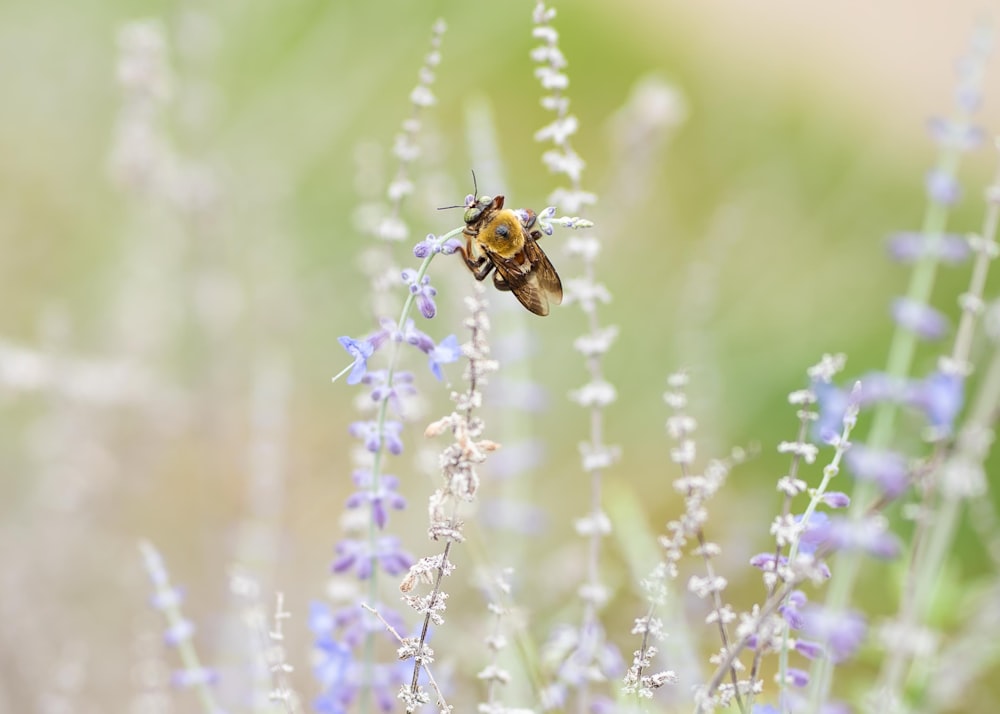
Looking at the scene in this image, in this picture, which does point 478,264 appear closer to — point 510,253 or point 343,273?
point 510,253

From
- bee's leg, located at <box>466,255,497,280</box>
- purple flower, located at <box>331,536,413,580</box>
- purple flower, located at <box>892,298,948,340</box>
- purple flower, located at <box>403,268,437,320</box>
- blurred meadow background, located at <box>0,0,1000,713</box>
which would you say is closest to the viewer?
purple flower, located at <box>403,268,437,320</box>

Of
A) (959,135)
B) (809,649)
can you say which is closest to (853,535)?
(809,649)

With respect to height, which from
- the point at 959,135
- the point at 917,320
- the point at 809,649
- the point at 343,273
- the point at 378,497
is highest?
the point at 343,273

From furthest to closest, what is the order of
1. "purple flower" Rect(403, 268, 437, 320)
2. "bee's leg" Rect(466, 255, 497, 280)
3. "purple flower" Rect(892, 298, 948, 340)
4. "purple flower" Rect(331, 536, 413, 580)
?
"purple flower" Rect(892, 298, 948, 340), "bee's leg" Rect(466, 255, 497, 280), "purple flower" Rect(331, 536, 413, 580), "purple flower" Rect(403, 268, 437, 320)

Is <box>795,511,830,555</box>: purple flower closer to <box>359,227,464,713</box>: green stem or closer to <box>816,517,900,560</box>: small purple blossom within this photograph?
<box>816,517,900,560</box>: small purple blossom

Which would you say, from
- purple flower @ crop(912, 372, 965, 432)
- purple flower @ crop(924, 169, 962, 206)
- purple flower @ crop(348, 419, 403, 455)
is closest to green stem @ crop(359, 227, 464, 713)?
purple flower @ crop(348, 419, 403, 455)

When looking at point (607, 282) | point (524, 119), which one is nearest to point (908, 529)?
point (607, 282)

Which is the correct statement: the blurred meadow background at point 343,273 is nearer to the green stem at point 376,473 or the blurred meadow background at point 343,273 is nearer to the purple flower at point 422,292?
the green stem at point 376,473
